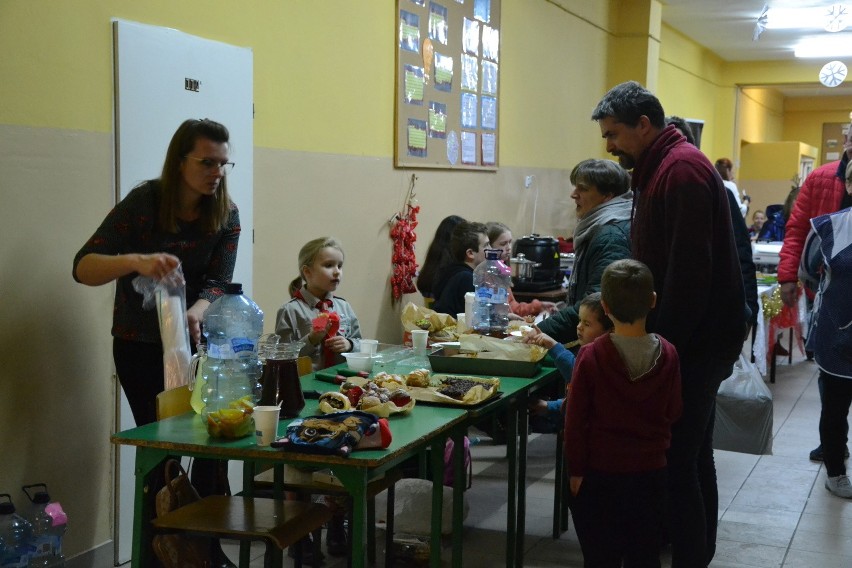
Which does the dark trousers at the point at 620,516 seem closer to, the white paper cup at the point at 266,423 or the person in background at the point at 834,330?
the white paper cup at the point at 266,423

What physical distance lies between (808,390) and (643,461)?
17.6 ft

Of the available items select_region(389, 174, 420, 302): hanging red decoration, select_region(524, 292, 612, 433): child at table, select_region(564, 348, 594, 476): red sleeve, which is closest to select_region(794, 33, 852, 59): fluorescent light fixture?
select_region(389, 174, 420, 302): hanging red decoration

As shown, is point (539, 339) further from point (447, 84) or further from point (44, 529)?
point (447, 84)

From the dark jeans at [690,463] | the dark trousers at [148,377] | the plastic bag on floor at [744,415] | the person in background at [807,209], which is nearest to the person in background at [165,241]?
the dark trousers at [148,377]

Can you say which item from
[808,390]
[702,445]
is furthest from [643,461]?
[808,390]

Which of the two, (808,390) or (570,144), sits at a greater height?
(570,144)

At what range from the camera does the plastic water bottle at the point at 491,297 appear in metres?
4.32

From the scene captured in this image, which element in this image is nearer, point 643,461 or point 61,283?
point 643,461

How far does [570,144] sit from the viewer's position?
892cm

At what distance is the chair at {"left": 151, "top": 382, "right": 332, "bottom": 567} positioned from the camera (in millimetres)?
2510

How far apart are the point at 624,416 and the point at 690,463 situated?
0.42 m

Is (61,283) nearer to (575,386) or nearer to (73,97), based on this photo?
(73,97)

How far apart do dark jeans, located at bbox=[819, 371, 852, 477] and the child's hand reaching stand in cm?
187

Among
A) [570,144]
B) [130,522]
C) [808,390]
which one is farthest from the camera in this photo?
[570,144]
